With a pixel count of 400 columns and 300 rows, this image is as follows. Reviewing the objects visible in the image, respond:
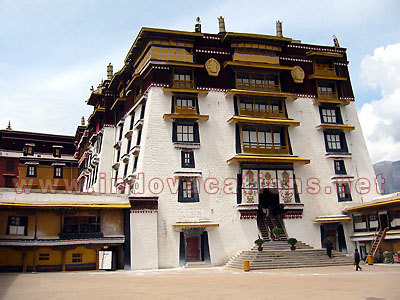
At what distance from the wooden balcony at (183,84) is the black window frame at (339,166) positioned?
1499 cm

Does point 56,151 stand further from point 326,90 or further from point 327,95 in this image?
point 327,95

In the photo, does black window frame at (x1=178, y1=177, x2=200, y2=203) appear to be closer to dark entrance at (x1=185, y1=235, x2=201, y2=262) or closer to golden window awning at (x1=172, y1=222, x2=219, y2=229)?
golden window awning at (x1=172, y1=222, x2=219, y2=229)

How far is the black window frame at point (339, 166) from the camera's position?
36.7m

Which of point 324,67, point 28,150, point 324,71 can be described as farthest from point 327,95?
point 28,150

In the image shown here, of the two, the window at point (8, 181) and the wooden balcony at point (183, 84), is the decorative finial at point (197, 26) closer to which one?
the wooden balcony at point (183, 84)

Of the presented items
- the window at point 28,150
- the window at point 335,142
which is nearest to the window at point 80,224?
the window at point 335,142

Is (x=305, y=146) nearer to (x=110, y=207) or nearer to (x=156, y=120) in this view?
(x=156, y=120)

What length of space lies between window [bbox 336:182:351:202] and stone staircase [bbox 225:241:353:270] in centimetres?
719

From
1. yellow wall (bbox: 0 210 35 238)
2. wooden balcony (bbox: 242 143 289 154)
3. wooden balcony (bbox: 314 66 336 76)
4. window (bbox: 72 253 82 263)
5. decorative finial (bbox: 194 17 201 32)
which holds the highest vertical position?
decorative finial (bbox: 194 17 201 32)

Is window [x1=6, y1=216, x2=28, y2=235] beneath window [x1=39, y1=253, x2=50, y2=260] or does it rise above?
above

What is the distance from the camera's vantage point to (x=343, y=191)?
1420 inches

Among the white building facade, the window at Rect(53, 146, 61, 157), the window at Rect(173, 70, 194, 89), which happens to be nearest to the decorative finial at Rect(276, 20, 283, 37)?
the white building facade

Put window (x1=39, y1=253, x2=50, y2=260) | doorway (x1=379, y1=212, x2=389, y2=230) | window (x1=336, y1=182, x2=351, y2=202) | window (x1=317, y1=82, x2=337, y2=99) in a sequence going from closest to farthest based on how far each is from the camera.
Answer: window (x1=39, y1=253, x2=50, y2=260)
doorway (x1=379, y1=212, x2=389, y2=230)
window (x1=336, y1=182, x2=351, y2=202)
window (x1=317, y1=82, x2=337, y2=99)

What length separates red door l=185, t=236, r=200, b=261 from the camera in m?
30.7
